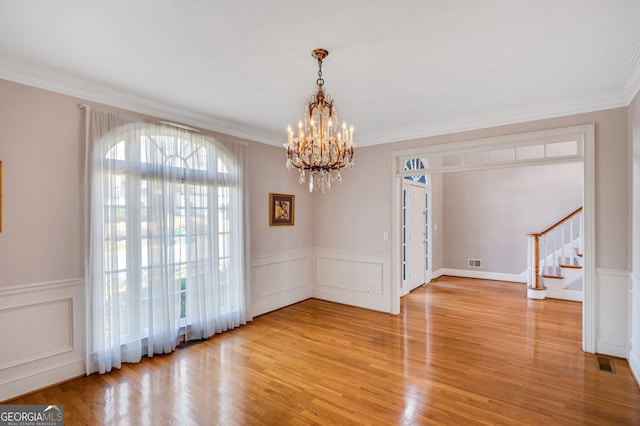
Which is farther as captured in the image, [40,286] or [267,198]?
[267,198]

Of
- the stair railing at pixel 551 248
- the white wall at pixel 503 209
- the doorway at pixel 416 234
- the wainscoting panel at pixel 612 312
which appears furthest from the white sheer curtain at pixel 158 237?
the white wall at pixel 503 209

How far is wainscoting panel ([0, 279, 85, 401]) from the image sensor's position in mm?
2670

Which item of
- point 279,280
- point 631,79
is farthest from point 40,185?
point 631,79

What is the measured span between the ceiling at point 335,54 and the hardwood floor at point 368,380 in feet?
9.13

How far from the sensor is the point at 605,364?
10.6ft

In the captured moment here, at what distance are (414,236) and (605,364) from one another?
3596 mm

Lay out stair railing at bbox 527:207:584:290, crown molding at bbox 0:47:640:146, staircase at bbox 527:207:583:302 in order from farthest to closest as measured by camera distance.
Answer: stair railing at bbox 527:207:584:290, staircase at bbox 527:207:583:302, crown molding at bbox 0:47:640:146

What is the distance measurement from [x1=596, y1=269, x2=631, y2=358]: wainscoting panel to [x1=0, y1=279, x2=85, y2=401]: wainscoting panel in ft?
18.0

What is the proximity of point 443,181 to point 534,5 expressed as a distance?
6.46 meters

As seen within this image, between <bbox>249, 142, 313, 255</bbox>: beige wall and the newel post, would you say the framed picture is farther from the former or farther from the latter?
the newel post

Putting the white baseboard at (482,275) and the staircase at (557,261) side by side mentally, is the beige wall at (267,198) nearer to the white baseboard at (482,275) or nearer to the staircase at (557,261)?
the white baseboard at (482,275)

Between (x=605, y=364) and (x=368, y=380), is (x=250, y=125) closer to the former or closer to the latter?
(x=368, y=380)

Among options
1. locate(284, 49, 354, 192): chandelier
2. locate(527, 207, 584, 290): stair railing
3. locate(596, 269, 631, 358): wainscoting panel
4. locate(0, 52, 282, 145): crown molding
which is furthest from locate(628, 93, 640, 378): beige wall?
locate(0, 52, 282, 145): crown molding

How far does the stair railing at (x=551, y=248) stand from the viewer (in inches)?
231
